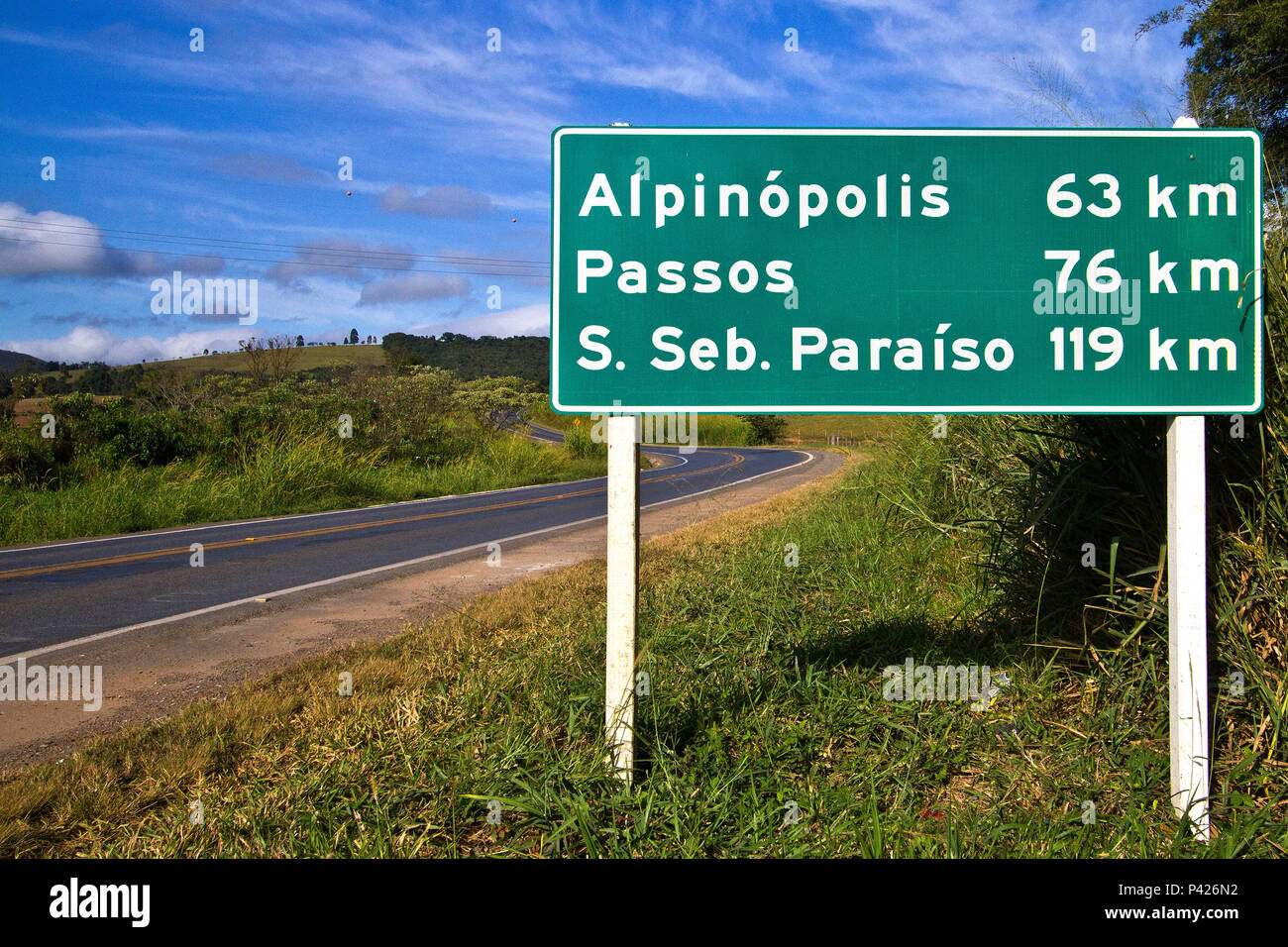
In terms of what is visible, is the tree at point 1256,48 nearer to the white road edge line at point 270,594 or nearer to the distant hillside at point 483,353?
the white road edge line at point 270,594

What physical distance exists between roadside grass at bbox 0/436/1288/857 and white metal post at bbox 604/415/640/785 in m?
0.14

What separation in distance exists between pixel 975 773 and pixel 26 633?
20.1 feet

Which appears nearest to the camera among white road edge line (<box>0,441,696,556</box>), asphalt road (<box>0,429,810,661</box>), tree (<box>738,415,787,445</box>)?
asphalt road (<box>0,429,810,661</box>)

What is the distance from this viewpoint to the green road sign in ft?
10.2

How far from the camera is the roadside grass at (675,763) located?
2.83 metres

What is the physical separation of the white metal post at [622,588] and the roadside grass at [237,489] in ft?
36.7

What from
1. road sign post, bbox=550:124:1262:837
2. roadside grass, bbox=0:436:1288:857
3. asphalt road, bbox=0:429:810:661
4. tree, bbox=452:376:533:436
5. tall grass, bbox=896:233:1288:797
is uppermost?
tree, bbox=452:376:533:436

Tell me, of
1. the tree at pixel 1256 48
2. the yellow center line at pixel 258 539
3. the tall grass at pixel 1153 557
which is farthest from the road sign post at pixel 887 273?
the tree at pixel 1256 48

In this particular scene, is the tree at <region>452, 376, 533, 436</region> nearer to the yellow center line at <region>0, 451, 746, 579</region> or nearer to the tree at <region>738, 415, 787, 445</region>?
the yellow center line at <region>0, 451, 746, 579</region>

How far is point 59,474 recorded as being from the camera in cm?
1470

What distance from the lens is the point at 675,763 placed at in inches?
128

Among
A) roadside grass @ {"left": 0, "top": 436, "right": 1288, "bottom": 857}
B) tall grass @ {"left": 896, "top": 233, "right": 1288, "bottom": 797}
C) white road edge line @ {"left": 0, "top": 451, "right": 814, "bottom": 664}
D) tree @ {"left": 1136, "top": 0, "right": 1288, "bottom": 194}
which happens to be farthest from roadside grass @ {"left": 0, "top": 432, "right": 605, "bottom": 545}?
tree @ {"left": 1136, "top": 0, "right": 1288, "bottom": 194}

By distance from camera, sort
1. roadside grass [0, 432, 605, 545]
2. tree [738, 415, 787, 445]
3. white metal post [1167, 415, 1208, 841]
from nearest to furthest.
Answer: white metal post [1167, 415, 1208, 841] → roadside grass [0, 432, 605, 545] → tree [738, 415, 787, 445]

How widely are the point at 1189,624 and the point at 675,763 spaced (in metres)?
1.86
